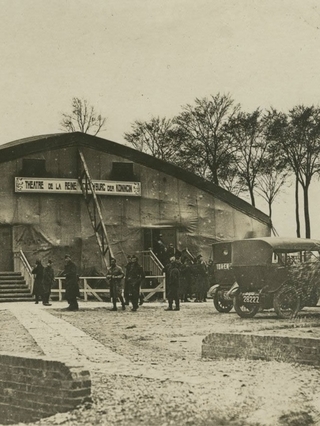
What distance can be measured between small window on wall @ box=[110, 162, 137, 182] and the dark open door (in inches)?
212

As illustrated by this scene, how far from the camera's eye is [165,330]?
16188 mm

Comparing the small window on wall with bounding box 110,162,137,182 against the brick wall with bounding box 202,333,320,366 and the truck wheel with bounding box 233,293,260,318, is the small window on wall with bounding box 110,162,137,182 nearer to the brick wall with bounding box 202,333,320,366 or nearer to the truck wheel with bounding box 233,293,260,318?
the truck wheel with bounding box 233,293,260,318

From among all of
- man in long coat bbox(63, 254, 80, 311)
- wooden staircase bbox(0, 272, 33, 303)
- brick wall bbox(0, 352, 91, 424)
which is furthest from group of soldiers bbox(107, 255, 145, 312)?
brick wall bbox(0, 352, 91, 424)

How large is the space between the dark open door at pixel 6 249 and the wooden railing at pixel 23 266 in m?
0.28

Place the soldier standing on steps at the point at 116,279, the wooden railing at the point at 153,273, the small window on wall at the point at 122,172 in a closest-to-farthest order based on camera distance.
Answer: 1. the soldier standing on steps at the point at 116,279
2. the wooden railing at the point at 153,273
3. the small window on wall at the point at 122,172

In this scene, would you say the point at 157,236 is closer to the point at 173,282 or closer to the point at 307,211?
the point at 307,211

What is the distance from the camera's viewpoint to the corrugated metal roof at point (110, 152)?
107 feet

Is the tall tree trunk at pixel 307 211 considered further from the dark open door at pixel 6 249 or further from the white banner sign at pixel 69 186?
the dark open door at pixel 6 249

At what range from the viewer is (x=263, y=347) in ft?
34.1

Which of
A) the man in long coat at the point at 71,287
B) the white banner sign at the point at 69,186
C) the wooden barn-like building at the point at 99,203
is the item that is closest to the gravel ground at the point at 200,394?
the man in long coat at the point at 71,287

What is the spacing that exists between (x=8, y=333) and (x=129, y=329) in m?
2.58

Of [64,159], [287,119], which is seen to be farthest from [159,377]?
[287,119]

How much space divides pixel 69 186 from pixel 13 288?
18.2ft

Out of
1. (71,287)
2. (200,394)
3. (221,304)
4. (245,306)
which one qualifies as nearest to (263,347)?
(200,394)
